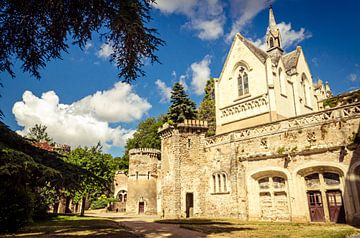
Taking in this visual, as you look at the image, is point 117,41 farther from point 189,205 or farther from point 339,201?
point 189,205

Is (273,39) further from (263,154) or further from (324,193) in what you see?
(324,193)

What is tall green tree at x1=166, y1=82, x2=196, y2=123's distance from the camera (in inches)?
1123

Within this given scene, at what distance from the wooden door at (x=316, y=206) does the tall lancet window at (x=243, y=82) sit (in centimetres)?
1243

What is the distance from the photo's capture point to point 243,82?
25625 millimetres

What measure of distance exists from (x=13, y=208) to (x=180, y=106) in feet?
67.2

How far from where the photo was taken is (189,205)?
20.2m

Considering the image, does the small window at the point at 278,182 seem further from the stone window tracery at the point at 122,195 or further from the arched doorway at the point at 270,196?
the stone window tracery at the point at 122,195

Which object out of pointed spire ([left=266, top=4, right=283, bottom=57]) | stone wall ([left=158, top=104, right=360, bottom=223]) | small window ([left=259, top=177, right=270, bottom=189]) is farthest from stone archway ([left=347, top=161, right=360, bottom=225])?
pointed spire ([left=266, top=4, right=283, bottom=57])

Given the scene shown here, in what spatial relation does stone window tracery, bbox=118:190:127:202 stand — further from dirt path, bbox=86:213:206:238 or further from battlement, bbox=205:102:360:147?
dirt path, bbox=86:213:206:238

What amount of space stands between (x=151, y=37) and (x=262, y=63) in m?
18.6

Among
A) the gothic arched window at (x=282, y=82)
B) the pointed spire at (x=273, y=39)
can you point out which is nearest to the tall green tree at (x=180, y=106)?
the gothic arched window at (x=282, y=82)

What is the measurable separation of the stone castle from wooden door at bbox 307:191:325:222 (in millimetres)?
48

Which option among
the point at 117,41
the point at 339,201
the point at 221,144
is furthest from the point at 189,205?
the point at 117,41

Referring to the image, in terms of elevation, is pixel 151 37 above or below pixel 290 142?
above
